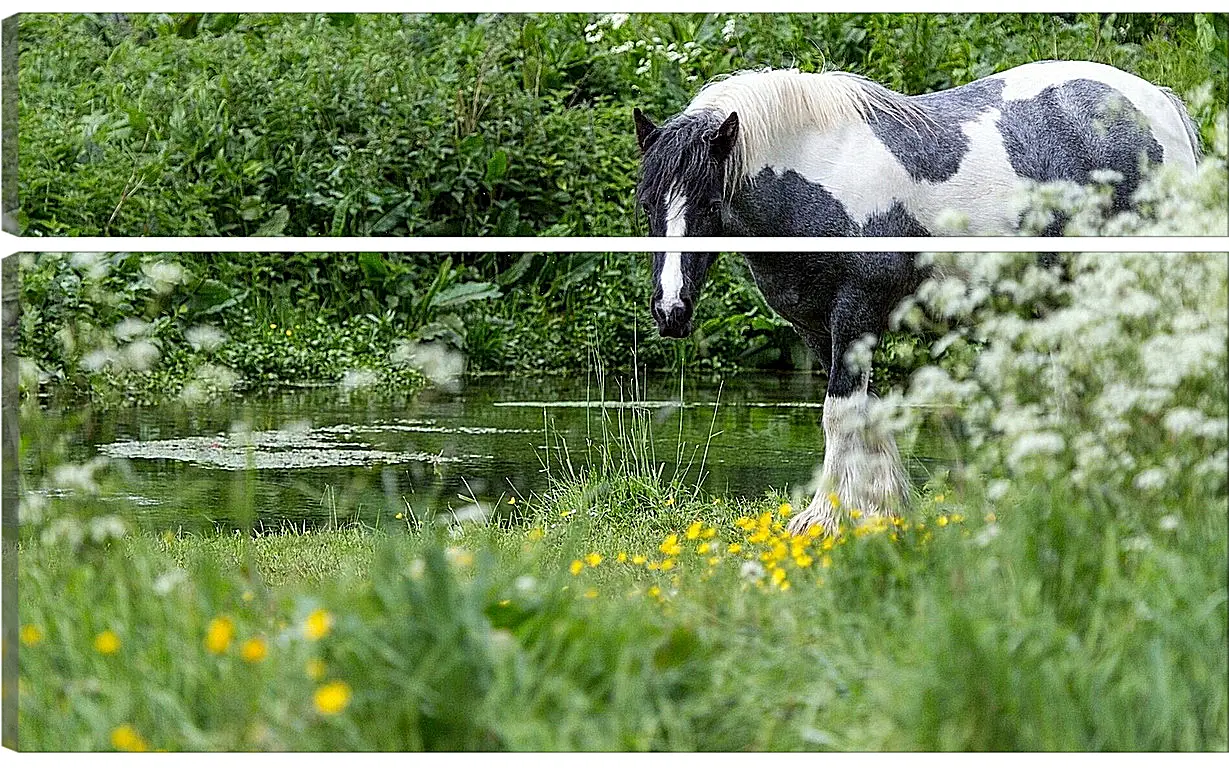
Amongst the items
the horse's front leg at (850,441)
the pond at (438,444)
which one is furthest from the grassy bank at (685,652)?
the pond at (438,444)

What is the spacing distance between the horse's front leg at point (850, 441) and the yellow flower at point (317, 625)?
3.30 ft

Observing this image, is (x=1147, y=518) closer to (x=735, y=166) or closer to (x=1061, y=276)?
(x=1061, y=276)

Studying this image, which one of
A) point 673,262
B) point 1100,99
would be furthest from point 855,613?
point 1100,99

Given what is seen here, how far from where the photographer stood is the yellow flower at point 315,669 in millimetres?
1716

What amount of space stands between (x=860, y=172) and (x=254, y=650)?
1423 mm

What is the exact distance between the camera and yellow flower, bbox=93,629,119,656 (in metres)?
1.84

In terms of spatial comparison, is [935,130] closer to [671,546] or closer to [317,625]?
[671,546]

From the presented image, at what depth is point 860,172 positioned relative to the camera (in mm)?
2545

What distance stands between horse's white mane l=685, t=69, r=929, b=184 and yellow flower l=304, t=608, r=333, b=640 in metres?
1.11

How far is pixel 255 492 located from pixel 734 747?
4.74 feet

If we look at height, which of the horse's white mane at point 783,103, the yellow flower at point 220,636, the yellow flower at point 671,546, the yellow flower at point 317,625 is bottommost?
the yellow flower at point 671,546

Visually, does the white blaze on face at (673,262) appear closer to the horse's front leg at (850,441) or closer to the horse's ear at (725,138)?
the horse's ear at (725,138)

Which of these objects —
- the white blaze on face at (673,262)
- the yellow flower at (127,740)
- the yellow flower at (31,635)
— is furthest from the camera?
the white blaze on face at (673,262)

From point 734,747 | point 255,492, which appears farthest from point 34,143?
point 734,747
